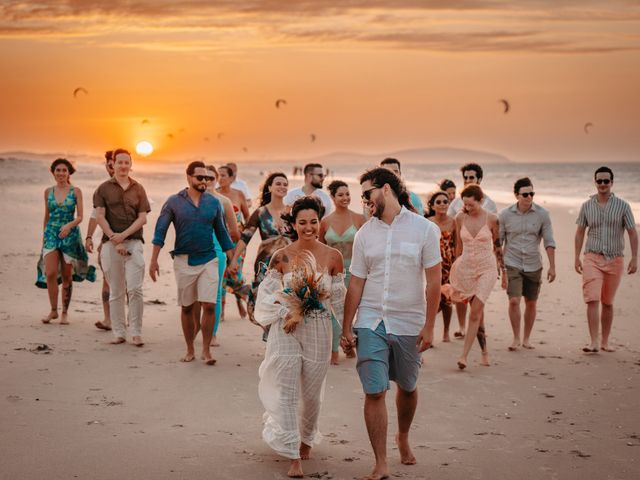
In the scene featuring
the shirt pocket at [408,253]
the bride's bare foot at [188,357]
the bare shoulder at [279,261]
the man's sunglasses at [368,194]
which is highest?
the man's sunglasses at [368,194]

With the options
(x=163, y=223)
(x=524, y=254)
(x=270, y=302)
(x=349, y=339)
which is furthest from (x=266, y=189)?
(x=349, y=339)

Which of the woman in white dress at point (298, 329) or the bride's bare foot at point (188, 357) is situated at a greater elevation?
the woman in white dress at point (298, 329)

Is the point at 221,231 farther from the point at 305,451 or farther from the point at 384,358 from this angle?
the point at 384,358

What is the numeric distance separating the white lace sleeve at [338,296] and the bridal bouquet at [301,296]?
11 cm

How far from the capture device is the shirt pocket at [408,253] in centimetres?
595

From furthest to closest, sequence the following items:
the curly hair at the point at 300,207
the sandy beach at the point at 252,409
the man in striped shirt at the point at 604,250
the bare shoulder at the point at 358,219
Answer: the man in striped shirt at the point at 604,250 → the bare shoulder at the point at 358,219 → the curly hair at the point at 300,207 → the sandy beach at the point at 252,409

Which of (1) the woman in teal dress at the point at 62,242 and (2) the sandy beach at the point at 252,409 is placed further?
(1) the woman in teal dress at the point at 62,242

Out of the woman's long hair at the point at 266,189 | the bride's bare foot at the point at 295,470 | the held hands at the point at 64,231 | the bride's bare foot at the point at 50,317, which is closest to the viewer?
the bride's bare foot at the point at 295,470

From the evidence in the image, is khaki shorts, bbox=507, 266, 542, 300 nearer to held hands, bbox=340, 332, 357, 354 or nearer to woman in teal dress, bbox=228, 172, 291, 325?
woman in teal dress, bbox=228, 172, 291, 325

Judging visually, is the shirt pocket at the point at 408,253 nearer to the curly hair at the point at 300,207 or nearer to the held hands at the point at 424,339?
the held hands at the point at 424,339

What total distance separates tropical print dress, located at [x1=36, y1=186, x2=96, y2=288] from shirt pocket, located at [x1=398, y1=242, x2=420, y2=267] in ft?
20.3

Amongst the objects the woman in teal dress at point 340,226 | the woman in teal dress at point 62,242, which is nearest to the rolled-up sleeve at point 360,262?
the woman in teal dress at point 340,226

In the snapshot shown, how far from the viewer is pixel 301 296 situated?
20.0 ft

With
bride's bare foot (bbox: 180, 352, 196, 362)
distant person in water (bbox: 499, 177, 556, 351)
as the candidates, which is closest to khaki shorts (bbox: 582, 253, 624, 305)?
distant person in water (bbox: 499, 177, 556, 351)
